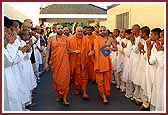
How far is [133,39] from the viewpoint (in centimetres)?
713

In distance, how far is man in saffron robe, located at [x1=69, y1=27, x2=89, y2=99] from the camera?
773 centimetres

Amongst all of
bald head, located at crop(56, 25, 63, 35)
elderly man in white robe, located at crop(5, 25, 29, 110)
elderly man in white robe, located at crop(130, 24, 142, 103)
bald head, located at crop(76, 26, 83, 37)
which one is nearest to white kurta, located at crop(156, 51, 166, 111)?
elderly man in white robe, located at crop(130, 24, 142, 103)

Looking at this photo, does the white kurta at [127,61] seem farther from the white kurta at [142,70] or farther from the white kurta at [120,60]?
the white kurta at [142,70]

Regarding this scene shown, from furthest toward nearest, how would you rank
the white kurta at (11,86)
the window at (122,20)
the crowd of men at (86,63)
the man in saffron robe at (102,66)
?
1. the window at (122,20)
2. the man in saffron robe at (102,66)
3. the crowd of men at (86,63)
4. the white kurta at (11,86)

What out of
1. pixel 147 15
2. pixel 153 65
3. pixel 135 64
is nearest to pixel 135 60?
pixel 135 64

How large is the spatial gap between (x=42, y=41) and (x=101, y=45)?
4.91 metres

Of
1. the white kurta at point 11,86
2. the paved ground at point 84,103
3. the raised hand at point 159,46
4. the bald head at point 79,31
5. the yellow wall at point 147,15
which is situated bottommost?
the paved ground at point 84,103

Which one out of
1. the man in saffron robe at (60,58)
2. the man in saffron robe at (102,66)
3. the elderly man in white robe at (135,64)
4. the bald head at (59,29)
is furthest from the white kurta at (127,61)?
the bald head at (59,29)

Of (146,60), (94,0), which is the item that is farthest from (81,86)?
(94,0)

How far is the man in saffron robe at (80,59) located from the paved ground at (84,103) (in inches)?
12.7

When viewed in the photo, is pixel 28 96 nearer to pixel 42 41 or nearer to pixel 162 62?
pixel 162 62

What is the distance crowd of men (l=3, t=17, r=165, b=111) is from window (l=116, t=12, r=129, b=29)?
118 inches

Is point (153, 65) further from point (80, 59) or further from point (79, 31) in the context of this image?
point (80, 59)

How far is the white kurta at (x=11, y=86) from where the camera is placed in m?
5.02
